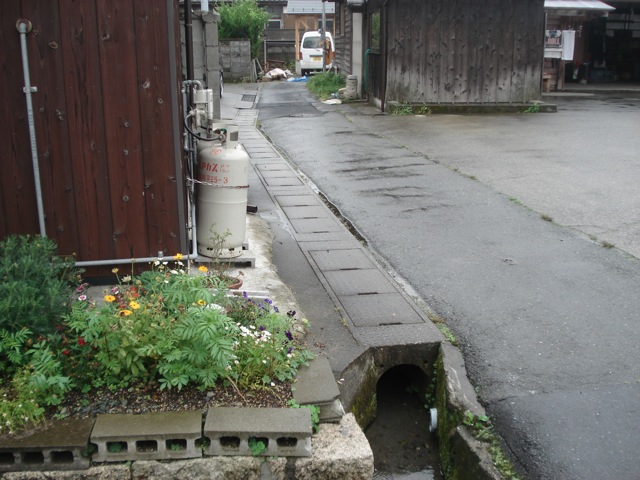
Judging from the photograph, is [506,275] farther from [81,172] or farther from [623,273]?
[81,172]

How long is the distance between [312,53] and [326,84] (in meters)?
7.92

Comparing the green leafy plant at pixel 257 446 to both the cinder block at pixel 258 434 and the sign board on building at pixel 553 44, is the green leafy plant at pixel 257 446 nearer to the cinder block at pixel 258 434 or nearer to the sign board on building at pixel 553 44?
the cinder block at pixel 258 434

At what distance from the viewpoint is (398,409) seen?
481cm

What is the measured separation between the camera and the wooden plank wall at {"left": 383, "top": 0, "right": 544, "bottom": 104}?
17.9 metres

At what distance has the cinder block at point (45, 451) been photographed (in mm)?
3305

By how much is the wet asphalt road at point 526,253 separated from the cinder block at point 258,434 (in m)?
1.13

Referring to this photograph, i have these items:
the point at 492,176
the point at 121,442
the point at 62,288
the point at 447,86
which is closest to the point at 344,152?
the point at 492,176

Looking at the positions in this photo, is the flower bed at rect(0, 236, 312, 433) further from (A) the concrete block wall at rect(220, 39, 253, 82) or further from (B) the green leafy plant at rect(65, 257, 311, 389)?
(A) the concrete block wall at rect(220, 39, 253, 82)

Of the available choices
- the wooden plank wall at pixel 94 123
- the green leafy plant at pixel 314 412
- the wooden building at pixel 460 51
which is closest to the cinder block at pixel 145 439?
the green leafy plant at pixel 314 412

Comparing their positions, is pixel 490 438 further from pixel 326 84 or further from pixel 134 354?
pixel 326 84

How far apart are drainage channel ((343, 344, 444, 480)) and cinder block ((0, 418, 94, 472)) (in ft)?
5.31

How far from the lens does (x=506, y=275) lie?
20.3 ft

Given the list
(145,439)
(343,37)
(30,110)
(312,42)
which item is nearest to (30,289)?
(145,439)

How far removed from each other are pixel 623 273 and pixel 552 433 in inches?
113
